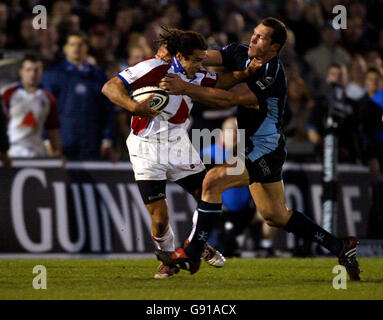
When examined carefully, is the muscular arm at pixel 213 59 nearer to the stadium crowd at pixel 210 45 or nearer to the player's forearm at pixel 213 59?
the player's forearm at pixel 213 59

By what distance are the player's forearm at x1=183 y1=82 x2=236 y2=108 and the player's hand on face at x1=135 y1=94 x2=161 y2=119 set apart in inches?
17.0

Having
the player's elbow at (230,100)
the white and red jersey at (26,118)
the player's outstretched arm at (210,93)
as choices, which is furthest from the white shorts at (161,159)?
the white and red jersey at (26,118)

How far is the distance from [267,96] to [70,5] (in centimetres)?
688

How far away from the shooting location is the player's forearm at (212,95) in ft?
27.5

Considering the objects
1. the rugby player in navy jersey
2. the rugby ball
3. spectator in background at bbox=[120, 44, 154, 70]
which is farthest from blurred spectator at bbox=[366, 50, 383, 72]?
the rugby ball

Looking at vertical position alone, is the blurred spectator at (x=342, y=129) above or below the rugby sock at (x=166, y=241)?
above

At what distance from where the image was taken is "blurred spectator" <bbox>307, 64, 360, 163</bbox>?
13.4 metres

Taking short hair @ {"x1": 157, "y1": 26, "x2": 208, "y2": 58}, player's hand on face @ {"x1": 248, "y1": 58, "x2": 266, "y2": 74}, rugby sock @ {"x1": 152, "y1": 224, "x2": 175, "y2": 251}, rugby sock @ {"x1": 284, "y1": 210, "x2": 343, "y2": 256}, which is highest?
short hair @ {"x1": 157, "y1": 26, "x2": 208, "y2": 58}

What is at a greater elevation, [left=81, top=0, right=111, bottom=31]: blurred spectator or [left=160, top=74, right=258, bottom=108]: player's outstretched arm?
[left=81, top=0, right=111, bottom=31]: blurred spectator

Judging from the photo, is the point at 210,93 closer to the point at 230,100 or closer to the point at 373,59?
the point at 230,100

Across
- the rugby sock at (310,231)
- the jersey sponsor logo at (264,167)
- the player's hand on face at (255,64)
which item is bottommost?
the rugby sock at (310,231)

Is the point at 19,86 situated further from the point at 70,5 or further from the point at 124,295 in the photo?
the point at 124,295

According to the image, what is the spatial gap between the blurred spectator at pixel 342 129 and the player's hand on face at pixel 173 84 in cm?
546

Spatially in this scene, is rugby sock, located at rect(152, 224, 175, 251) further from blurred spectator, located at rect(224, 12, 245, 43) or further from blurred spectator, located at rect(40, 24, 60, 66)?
blurred spectator, located at rect(224, 12, 245, 43)
